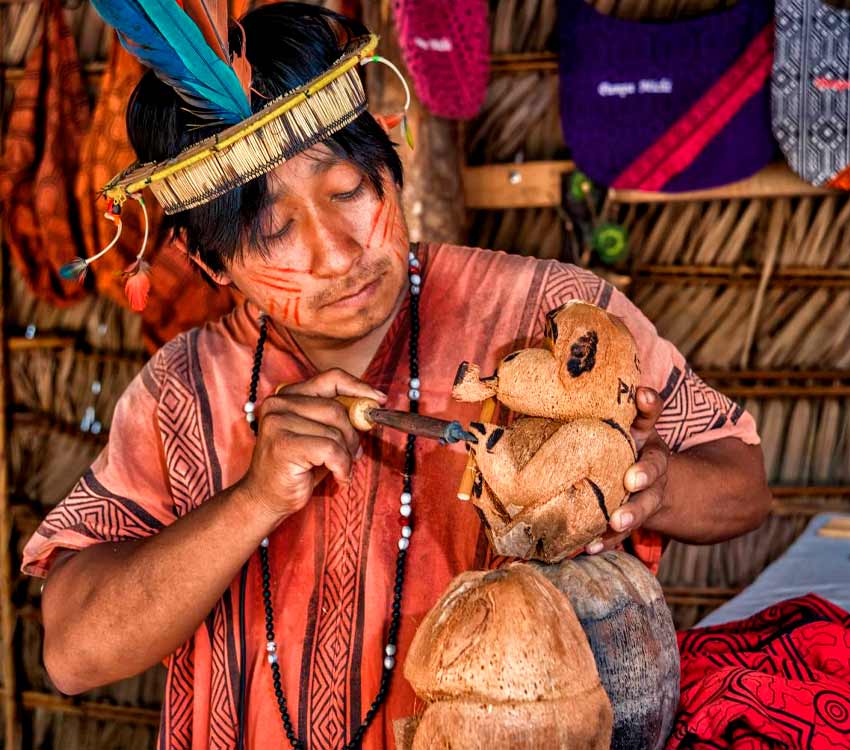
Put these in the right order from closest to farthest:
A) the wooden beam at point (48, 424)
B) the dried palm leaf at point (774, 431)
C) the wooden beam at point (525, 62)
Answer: the wooden beam at point (525, 62) → the dried palm leaf at point (774, 431) → the wooden beam at point (48, 424)

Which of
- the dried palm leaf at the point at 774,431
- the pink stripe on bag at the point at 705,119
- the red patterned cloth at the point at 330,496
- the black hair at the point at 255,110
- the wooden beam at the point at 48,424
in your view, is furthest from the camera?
the wooden beam at the point at 48,424

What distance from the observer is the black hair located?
1.49m

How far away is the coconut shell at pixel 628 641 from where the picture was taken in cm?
121

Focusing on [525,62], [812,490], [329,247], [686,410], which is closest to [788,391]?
[812,490]

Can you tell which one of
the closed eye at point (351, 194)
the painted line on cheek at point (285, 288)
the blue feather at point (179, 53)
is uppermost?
the blue feather at point (179, 53)

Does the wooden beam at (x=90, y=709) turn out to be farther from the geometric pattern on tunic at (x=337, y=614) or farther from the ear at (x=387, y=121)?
the ear at (x=387, y=121)

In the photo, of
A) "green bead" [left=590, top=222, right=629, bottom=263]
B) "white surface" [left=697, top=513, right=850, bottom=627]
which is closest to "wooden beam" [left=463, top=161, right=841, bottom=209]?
"green bead" [left=590, top=222, right=629, bottom=263]

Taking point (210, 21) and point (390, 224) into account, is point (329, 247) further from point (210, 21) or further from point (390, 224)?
point (210, 21)

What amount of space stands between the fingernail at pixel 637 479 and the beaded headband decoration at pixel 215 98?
64 centimetres

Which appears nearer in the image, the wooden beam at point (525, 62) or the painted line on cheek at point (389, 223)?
the painted line on cheek at point (389, 223)

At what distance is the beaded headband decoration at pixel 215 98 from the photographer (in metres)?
1.40

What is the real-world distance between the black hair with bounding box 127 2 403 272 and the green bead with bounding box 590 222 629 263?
6.05 feet

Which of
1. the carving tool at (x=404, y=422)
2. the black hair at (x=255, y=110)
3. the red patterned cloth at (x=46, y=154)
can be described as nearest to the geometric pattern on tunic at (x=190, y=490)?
the black hair at (x=255, y=110)

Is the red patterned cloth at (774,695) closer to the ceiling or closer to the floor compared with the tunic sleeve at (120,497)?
closer to the floor
